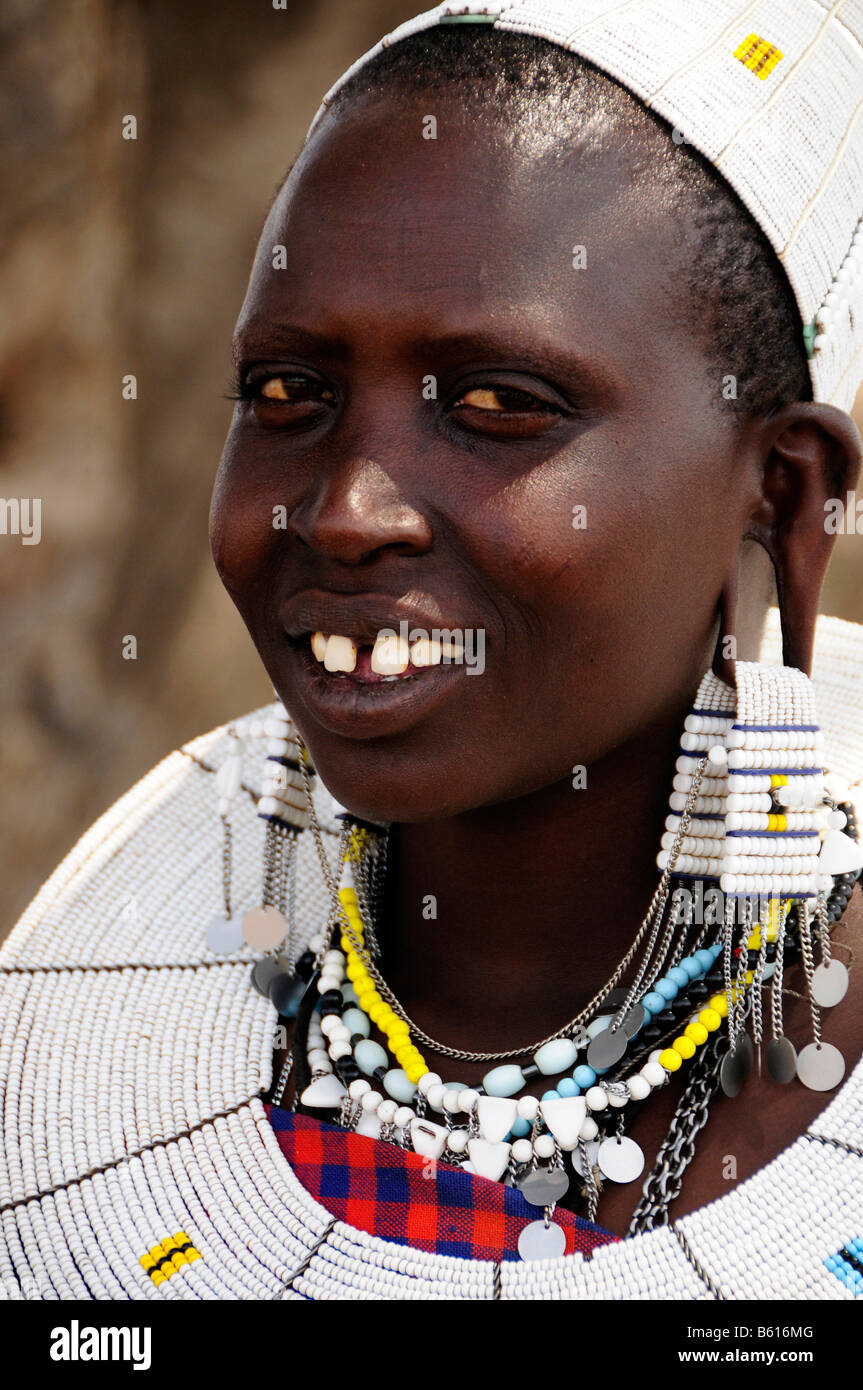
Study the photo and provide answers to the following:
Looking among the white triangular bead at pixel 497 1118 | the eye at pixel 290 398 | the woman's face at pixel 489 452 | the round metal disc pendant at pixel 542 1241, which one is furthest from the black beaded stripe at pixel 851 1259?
the eye at pixel 290 398

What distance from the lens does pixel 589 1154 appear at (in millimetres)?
1796

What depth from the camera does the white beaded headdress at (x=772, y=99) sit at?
5.43 feet

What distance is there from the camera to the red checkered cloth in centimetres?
175

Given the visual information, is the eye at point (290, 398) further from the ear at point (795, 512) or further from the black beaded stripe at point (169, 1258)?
the black beaded stripe at point (169, 1258)

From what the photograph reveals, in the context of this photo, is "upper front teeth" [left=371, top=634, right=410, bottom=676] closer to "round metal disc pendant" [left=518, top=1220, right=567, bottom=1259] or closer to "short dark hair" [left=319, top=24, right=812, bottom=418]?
"short dark hair" [left=319, top=24, right=812, bottom=418]

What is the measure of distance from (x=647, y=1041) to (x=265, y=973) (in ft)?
1.93

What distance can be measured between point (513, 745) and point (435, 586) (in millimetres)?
203

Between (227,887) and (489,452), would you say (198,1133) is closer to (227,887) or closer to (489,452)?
(227,887)

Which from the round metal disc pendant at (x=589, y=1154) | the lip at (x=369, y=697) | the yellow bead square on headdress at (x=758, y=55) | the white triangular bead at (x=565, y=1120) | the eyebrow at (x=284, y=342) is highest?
the yellow bead square on headdress at (x=758, y=55)

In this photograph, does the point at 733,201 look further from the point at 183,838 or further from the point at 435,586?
the point at 183,838

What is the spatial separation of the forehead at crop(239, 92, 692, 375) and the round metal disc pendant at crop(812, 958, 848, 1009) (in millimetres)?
779

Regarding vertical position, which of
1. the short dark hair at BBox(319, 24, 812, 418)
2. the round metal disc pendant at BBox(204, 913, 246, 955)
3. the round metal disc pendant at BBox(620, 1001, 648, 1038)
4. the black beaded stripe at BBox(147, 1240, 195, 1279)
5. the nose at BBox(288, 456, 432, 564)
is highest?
the short dark hair at BBox(319, 24, 812, 418)

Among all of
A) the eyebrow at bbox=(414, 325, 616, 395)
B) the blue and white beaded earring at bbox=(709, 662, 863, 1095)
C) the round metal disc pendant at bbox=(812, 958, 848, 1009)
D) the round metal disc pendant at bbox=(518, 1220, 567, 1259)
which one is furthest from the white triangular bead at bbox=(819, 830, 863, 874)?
the eyebrow at bbox=(414, 325, 616, 395)

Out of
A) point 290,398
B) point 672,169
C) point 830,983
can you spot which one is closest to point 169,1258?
point 830,983
